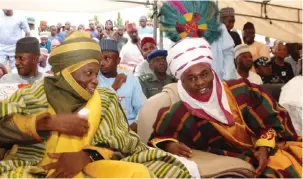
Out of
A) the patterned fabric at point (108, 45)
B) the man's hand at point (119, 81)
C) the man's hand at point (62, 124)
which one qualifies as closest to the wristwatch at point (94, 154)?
the man's hand at point (62, 124)

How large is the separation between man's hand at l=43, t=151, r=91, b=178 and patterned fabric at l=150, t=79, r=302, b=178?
60 centimetres

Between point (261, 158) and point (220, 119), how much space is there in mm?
340

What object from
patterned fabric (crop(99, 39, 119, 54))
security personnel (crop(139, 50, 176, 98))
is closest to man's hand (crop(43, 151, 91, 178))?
patterned fabric (crop(99, 39, 119, 54))

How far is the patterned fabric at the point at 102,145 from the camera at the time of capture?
2.24 metres

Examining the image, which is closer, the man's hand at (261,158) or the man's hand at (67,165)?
the man's hand at (67,165)

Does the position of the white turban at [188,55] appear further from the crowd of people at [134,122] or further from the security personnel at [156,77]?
the security personnel at [156,77]

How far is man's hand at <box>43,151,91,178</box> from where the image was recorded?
85.1 inches

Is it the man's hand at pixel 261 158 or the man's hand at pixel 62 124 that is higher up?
the man's hand at pixel 62 124

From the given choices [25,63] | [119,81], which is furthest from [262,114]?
[25,63]

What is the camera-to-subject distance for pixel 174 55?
2971 millimetres

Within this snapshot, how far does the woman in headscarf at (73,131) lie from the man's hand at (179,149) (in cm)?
19

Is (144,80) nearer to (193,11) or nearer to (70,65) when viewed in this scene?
(193,11)

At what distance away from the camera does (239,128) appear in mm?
2768

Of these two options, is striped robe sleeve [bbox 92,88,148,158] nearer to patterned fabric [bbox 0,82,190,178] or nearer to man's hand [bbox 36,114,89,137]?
patterned fabric [bbox 0,82,190,178]
